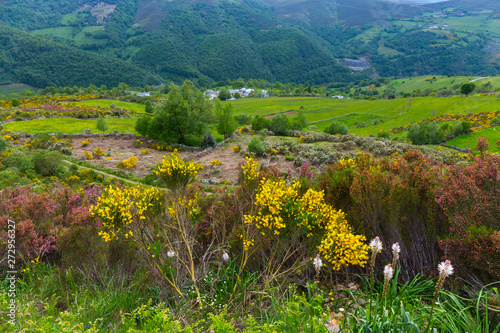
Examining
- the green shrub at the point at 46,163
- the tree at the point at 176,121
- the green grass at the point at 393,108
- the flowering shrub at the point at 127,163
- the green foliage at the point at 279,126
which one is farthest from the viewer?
the green grass at the point at 393,108

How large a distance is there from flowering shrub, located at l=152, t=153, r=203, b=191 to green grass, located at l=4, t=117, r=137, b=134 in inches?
1468

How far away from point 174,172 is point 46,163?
23.9 m

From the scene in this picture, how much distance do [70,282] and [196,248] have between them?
7.78 ft

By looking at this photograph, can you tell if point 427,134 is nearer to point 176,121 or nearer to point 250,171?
point 176,121

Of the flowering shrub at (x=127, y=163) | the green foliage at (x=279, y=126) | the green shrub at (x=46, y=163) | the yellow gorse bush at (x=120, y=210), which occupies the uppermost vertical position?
the yellow gorse bush at (x=120, y=210)

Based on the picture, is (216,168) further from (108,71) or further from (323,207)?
(108,71)

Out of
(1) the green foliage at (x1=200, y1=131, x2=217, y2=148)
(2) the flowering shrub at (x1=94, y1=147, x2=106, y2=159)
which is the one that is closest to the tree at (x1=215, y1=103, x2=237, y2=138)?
(1) the green foliage at (x1=200, y1=131, x2=217, y2=148)

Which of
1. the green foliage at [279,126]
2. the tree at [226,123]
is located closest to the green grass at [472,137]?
the green foliage at [279,126]

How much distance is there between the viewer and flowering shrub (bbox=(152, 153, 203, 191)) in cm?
417

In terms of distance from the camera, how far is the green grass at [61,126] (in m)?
35.0

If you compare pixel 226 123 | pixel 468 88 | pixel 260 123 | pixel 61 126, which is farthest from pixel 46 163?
pixel 468 88

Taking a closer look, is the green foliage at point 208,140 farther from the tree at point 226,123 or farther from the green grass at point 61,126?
the green grass at point 61,126

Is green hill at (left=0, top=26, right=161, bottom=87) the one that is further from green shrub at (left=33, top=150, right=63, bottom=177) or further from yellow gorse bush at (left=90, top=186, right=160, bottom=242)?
yellow gorse bush at (left=90, top=186, right=160, bottom=242)

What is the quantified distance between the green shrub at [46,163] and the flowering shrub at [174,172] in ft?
77.4
